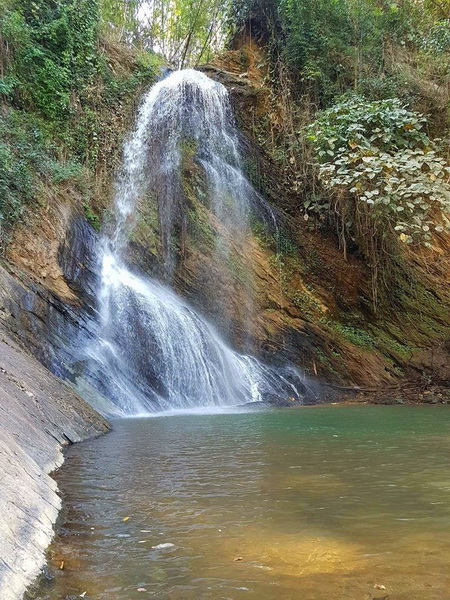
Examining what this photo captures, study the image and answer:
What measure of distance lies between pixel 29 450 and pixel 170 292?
917 cm

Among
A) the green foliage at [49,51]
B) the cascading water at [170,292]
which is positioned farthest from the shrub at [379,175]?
the green foliage at [49,51]

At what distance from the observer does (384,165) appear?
26.4ft

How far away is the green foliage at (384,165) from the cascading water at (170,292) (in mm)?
3941

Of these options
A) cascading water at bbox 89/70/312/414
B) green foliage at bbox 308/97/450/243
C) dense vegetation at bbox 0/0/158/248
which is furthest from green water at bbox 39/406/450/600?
dense vegetation at bbox 0/0/158/248

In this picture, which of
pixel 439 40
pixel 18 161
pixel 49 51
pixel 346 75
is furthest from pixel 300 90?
pixel 18 161

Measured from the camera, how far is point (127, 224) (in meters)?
13.8

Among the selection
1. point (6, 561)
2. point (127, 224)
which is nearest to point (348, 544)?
point (6, 561)

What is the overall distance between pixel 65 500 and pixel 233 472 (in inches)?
55.5

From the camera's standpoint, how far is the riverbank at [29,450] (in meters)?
2.34

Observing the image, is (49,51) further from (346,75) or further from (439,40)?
(439,40)

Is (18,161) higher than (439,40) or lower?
lower

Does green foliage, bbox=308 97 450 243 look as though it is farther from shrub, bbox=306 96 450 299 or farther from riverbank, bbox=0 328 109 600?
riverbank, bbox=0 328 109 600

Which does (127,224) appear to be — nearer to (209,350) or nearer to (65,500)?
(209,350)

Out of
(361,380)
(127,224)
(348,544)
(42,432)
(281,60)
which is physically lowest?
(361,380)
